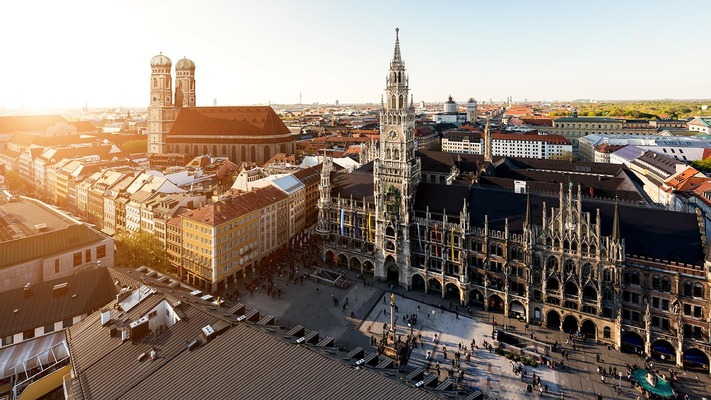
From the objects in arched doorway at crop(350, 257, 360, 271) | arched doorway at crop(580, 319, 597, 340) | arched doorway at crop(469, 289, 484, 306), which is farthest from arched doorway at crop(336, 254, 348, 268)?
arched doorway at crop(580, 319, 597, 340)

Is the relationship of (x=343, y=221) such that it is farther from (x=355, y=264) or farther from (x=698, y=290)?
(x=698, y=290)

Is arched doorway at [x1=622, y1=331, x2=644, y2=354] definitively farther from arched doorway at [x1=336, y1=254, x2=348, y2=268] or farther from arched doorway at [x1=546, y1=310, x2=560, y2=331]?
arched doorway at [x1=336, y1=254, x2=348, y2=268]

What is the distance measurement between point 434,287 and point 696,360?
40.0m

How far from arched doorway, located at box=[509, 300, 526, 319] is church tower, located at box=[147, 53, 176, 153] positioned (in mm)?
169242

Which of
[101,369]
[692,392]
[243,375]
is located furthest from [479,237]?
[101,369]

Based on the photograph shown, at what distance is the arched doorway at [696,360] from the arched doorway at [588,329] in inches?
448

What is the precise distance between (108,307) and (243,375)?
24370 mm

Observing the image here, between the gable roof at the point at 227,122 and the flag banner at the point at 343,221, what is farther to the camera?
the gable roof at the point at 227,122

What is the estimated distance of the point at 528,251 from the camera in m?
71.8

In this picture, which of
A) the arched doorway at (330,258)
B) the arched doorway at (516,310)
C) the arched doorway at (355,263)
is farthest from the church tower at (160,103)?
the arched doorway at (516,310)

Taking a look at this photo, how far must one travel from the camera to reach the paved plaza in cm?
5725

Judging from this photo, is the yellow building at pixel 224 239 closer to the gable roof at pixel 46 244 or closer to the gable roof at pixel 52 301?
the gable roof at pixel 46 244

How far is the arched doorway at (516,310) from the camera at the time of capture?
7425cm

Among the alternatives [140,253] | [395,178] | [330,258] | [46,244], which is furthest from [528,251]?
[46,244]
